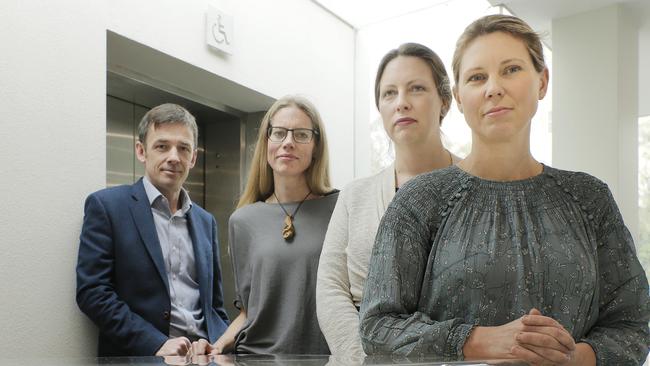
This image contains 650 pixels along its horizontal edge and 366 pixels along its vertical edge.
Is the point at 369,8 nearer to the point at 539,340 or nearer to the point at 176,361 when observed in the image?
Result: the point at 539,340

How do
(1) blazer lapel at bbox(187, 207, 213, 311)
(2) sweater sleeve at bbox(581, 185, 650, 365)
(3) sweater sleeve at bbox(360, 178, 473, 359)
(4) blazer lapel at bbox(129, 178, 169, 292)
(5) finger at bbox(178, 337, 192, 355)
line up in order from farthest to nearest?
(1) blazer lapel at bbox(187, 207, 213, 311) < (4) blazer lapel at bbox(129, 178, 169, 292) < (5) finger at bbox(178, 337, 192, 355) < (2) sweater sleeve at bbox(581, 185, 650, 365) < (3) sweater sleeve at bbox(360, 178, 473, 359)

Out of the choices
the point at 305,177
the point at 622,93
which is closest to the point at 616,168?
the point at 622,93

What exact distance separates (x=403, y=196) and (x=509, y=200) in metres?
0.23

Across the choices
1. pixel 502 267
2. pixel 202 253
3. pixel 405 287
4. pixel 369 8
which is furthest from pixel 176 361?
pixel 369 8

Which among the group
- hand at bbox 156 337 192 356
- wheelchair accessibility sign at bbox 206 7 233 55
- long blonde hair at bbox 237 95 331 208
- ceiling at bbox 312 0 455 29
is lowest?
hand at bbox 156 337 192 356

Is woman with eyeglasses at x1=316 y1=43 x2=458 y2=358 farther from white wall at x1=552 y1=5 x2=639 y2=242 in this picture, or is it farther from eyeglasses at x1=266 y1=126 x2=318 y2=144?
white wall at x1=552 y1=5 x2=639 y2=242

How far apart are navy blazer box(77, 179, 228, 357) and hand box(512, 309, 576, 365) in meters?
1.91

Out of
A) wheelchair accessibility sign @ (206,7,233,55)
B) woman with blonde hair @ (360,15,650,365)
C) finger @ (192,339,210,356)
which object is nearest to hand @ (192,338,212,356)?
finger @ (192,339,210,356)

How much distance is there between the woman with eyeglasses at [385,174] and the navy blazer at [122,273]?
114 cm

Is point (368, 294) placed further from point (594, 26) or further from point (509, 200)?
point (594, 26)

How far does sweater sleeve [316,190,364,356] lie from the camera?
1794 mm

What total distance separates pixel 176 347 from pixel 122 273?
17.4 inches

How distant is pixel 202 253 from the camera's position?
311cm

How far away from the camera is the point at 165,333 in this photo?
282 centimetres
